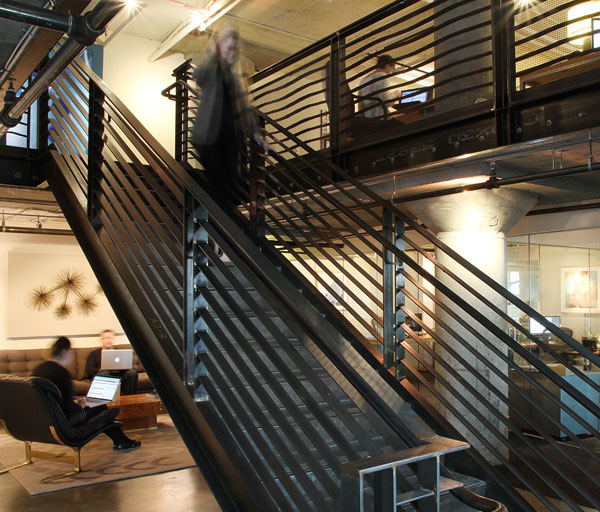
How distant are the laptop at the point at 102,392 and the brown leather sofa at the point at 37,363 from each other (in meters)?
2.69

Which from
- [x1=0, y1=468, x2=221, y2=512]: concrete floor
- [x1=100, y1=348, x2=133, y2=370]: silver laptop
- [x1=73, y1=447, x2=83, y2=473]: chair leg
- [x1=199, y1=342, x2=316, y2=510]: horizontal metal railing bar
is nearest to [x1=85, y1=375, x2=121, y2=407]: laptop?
[x1=73, y1=447, x2=83, y2=473]: chair leg

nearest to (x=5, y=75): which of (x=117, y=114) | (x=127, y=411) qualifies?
(x=117, y=114)

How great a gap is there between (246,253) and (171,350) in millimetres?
771

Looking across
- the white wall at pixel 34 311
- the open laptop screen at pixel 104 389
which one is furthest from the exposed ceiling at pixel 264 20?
the open laptop screen at pixel 104 389

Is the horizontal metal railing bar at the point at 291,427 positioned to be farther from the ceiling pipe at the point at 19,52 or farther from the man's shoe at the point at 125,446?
the man's shoe at the point at 125,446

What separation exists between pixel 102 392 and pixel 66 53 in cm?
527

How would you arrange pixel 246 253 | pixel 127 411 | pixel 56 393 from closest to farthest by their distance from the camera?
pixel 246 253
pixel 56 393
pixel 127 411

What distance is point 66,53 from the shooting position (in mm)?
2703

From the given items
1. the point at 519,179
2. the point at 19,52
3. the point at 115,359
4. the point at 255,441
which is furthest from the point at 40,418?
the point at 519,179

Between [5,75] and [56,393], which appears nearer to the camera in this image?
[5,75]

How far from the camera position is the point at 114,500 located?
5.53 metres

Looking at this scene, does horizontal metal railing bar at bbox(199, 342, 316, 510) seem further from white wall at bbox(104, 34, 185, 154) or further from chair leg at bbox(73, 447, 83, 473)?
Result: white wall at bbox(104, 34, 185, 154)

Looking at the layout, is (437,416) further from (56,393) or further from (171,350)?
(56,393)

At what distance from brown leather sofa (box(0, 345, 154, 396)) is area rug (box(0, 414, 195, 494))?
200 cm
